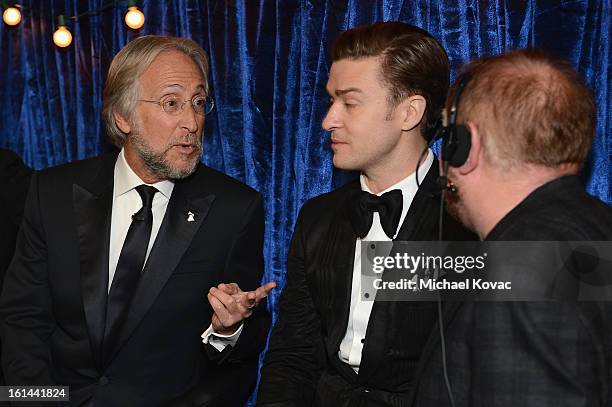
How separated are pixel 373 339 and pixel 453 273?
0.43m

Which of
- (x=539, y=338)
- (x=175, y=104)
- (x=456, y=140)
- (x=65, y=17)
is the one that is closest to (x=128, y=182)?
(x=175, y=104)

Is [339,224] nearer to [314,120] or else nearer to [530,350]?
[314,120]

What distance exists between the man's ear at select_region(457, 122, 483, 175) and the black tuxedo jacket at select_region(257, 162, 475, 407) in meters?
0.55

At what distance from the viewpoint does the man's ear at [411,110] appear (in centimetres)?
254

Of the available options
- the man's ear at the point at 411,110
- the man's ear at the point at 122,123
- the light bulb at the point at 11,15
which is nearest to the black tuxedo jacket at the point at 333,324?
the man's ear at the point at 411,110

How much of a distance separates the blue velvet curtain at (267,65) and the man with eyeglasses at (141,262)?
1.23 feet

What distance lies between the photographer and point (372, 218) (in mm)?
2551

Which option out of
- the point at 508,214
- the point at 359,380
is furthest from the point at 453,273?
the point at 359,380

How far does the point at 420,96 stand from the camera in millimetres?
2551

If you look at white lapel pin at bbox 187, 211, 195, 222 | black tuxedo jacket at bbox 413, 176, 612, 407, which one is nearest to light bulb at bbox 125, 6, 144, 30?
white lapel pin at bbox 187, 211, 195, 222

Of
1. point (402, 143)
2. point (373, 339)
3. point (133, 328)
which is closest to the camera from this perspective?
point (373, 339)

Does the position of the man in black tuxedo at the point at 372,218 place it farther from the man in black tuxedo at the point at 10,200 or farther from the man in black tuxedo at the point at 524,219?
the man in black tuxedo at the point at 10,200

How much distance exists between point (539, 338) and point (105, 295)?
68.5 inches

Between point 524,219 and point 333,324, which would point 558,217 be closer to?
point 524,219
